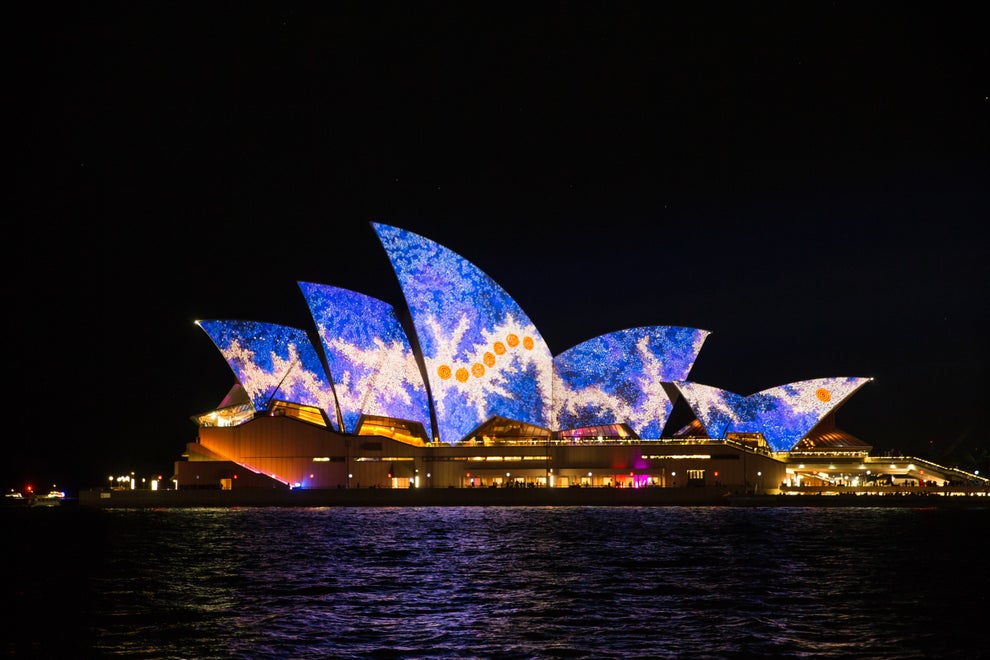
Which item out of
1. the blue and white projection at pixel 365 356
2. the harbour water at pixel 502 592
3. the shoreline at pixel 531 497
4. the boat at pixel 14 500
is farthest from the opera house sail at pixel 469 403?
the boat at pixel 14 500

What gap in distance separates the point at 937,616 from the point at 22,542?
35909 millimetres

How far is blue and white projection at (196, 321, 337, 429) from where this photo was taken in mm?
72875

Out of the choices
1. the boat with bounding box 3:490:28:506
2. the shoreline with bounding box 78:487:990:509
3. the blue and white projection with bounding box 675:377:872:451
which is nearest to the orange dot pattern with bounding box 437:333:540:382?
the shoreline with bounding box 78:487:990:509

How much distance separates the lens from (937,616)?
22.1 metres

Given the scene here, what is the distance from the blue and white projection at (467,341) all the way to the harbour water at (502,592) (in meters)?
23.4

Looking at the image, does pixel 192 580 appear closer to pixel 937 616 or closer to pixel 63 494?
pixel 937 616

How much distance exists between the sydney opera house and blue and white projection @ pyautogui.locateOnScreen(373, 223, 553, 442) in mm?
107

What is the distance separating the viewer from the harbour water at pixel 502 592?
62.7 ft

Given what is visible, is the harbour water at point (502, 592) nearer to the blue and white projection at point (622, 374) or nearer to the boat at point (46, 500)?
the blue and white projection at point (622, 374)

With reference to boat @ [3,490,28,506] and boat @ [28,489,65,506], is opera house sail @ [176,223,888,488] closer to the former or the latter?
boat @ [28,489,65,506]

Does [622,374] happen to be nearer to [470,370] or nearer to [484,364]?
[484,364]

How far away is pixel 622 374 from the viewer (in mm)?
75125

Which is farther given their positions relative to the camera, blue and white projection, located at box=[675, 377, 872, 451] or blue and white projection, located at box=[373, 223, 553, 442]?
blue and white projection, located at box=[675, 377, 872, 451]

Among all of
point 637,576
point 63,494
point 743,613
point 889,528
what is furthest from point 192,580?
point 63,494
